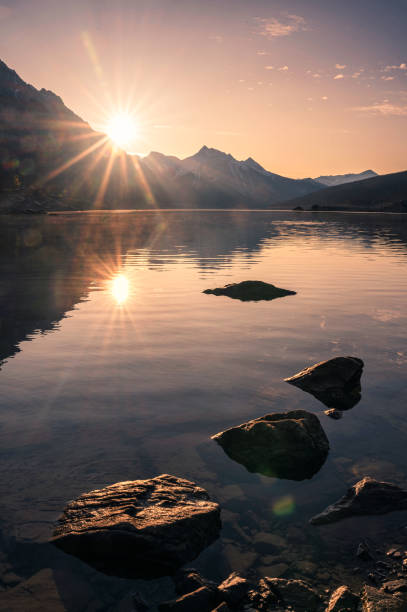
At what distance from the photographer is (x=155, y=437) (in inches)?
349

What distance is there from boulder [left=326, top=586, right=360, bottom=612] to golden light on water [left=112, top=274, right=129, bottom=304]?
17.9m

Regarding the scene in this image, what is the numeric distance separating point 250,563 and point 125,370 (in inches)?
293

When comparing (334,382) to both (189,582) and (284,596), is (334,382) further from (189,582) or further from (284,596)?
(189,582)

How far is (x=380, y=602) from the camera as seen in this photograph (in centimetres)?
493

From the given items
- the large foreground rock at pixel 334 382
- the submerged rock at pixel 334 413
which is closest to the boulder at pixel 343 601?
the submerged rock at pixel 334 413

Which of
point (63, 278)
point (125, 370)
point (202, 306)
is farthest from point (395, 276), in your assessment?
point (125, 370)

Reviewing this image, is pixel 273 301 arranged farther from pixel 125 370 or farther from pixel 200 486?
pixel 200 486

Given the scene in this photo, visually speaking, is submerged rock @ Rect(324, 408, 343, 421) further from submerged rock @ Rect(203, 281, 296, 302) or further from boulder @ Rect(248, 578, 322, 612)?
submerged rock @ Rect(203, 281, 296, 302)

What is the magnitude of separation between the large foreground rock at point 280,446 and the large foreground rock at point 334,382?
90.6 inches

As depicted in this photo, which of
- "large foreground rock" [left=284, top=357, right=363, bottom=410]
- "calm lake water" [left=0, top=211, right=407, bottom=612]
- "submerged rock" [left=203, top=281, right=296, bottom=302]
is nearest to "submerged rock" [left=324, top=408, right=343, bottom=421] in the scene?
"calm lake water" [left=0, top=211, right=407, bottom=612]

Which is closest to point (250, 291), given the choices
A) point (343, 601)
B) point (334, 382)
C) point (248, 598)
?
point (334, 382)

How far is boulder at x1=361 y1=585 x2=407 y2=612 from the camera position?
192 inches

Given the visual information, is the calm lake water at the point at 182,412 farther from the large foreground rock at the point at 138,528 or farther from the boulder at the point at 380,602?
the boulder at the point at 380,602

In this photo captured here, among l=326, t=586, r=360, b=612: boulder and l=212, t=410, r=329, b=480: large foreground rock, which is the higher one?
l=212, t=410, r=329, b=480: large foreground rock
